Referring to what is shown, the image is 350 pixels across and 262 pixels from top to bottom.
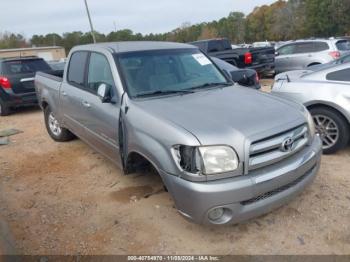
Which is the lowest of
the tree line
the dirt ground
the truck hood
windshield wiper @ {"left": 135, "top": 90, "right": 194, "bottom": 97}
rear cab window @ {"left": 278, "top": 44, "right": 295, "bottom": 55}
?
the dirt ground

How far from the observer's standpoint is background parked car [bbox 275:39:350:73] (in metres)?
11.5

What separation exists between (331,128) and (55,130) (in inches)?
187

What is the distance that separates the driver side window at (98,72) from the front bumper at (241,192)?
1601 mm

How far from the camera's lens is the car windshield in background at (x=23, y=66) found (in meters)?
8.98

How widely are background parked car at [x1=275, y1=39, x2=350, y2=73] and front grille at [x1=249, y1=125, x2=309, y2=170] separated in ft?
32.0

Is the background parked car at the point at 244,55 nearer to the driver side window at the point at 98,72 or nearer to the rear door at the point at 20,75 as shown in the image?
the rear door at the point at 20,75

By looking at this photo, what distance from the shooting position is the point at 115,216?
11.6ft

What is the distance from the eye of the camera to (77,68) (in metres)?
4.77

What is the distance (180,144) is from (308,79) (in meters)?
3.17

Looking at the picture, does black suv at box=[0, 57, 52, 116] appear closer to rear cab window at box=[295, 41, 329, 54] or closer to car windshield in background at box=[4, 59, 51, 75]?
car windshield in background at box=[4, 59, 51, 75]

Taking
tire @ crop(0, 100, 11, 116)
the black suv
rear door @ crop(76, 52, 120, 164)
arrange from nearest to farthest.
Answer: rear door @ crop(76, 52, 120, 164) → the black suv → tire @ crop(0, 100, 11, 116)

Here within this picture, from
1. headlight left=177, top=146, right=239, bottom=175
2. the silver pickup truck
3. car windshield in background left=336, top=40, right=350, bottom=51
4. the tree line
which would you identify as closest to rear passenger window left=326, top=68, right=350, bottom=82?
the silver pickup truck

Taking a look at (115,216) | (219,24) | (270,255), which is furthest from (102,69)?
(219,24)

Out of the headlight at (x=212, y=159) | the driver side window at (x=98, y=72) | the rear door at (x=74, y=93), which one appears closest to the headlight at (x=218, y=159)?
the headlight at (x=212, y=159)
